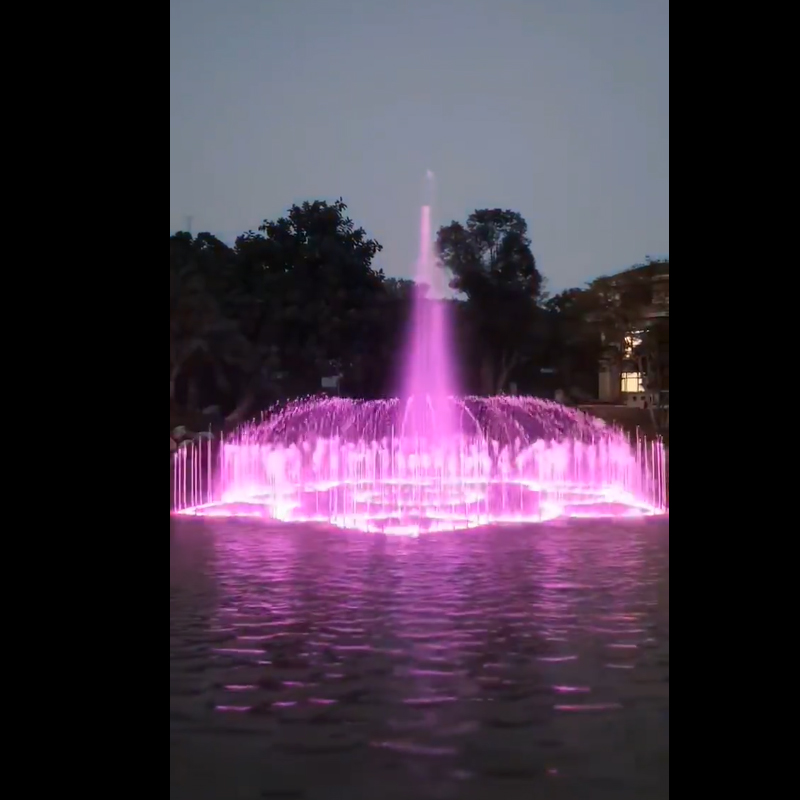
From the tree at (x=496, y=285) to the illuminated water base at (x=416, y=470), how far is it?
292cm

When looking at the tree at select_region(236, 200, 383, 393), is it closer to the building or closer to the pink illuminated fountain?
the pink illuminated fountain

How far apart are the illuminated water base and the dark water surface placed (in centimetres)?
409

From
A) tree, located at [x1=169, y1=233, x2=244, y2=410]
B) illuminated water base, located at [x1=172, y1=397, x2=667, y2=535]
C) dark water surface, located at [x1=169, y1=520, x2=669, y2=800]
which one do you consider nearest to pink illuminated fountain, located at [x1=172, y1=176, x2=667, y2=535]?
illuminated water base, located at [x1=172, y1=397, x2=667, y2=535]

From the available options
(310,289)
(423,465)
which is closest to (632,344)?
(310,289)

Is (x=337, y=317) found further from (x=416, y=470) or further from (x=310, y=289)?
(x=416, y=470)

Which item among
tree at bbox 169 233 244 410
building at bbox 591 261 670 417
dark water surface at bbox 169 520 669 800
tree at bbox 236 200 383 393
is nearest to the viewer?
dark water surface at bbox 169 520 669 800

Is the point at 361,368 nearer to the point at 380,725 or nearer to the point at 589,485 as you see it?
the point at 589,485

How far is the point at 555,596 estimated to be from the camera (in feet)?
31.9

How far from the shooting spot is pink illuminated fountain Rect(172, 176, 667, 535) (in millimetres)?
17547

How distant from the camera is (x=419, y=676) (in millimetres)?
6867

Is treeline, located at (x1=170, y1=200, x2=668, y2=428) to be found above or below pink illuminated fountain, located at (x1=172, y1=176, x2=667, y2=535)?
above

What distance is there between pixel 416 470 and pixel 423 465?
0.31 metres

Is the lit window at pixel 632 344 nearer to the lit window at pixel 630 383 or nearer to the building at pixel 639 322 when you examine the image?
the building at pixel 639 322
